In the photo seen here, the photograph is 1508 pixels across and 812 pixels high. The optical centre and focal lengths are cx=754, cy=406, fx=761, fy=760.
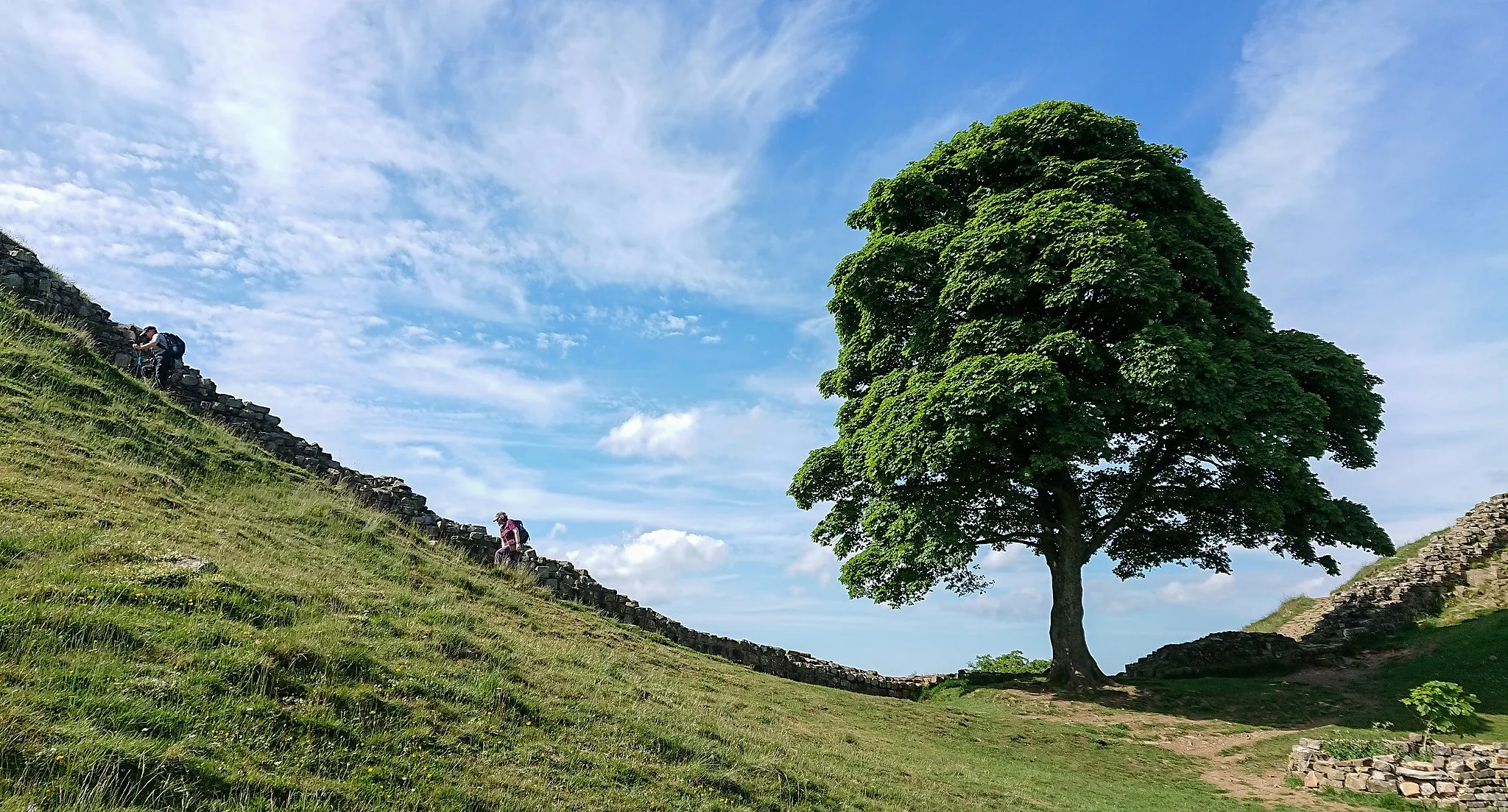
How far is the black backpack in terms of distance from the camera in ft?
65.5

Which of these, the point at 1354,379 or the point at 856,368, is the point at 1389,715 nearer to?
the point at 1354,379

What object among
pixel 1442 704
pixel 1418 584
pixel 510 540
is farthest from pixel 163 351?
pixel 1418 584

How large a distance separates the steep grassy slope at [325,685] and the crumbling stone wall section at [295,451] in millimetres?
1567

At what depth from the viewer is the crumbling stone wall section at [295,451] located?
19547mm

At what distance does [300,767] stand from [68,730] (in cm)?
160

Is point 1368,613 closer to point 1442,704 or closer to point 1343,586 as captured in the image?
point 1343,586

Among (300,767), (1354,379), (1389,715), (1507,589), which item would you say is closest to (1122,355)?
(1354,379)

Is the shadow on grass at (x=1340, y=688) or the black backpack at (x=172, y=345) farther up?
the black backpack at (x=172, y=345)

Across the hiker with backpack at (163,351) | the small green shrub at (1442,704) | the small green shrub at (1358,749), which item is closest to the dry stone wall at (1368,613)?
the small green shrub at (1442,704)

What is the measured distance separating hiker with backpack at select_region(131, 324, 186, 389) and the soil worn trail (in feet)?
78.7

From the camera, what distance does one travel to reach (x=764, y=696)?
16078mm

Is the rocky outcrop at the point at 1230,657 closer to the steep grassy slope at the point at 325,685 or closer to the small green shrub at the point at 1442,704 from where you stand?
the small green shrub at the point at 1442,704

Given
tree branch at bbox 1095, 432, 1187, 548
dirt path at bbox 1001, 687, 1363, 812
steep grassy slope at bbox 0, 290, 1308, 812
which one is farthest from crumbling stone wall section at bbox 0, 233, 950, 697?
tree branch at bbox 1095, 432, 1187, 548

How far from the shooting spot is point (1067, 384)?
19.3 metres
